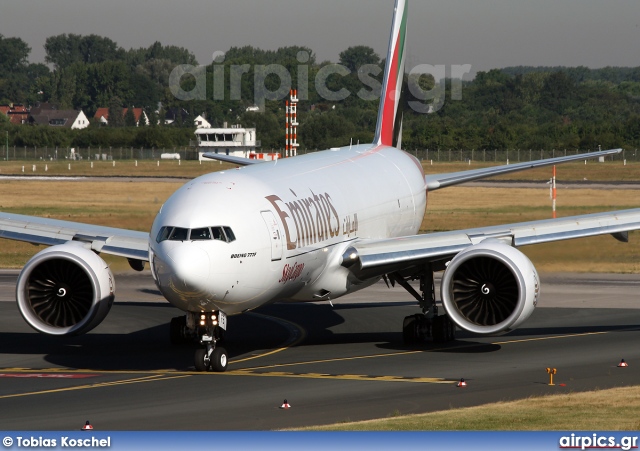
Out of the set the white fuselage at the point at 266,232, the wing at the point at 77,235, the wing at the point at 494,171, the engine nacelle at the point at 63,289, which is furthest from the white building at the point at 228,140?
the engine nacelle at the point at 63,289

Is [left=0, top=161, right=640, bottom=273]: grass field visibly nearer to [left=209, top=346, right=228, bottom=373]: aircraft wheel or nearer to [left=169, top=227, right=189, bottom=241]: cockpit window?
[left=209, top=346, right=228, bottom=373]: aircraft wheel

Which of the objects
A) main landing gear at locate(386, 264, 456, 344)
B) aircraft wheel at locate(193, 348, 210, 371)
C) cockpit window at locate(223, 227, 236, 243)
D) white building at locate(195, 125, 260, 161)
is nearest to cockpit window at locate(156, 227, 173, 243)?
cockpit window at locate(223, 227, 236, 243)

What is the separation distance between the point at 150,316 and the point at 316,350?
8.30m

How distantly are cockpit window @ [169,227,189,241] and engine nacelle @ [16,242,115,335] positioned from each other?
4.18 m

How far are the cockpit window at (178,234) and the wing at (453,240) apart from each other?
20.7 ft

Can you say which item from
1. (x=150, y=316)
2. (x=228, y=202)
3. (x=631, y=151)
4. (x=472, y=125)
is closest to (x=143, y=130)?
(x=472, y=125)

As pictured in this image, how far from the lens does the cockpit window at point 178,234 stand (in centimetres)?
2284

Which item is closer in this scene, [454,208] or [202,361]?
[202,361]

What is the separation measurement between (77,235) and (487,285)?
32.5 ft

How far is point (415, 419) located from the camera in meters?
19.4

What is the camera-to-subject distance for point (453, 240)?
28438 mm

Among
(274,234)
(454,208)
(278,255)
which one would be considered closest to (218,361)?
(278,255)

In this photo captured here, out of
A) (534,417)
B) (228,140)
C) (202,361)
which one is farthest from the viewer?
(228,140)

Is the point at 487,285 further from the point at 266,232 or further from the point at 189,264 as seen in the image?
the point at 189,264
